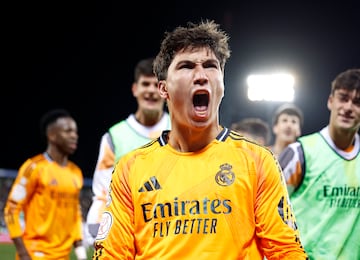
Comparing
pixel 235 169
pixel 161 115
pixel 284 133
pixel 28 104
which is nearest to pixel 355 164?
pixel 161 115

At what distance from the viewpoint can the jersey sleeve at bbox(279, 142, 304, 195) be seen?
426cm

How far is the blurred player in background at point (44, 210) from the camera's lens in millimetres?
6246

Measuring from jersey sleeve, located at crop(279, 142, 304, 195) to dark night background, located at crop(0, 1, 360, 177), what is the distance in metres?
14.2

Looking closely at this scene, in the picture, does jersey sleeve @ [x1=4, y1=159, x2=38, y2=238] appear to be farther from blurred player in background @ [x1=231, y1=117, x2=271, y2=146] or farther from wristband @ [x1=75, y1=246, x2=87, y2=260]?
blurred player in background @ [x1=231, y1=117, x2=271, y2=146]

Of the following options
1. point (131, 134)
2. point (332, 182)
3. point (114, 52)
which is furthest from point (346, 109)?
point (114, 52)

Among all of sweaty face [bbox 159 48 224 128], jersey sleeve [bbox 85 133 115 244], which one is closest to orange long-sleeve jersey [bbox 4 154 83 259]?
jersey sleeve [bbox 85 133 115 244]

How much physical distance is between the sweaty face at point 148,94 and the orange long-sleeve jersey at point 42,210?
193cm

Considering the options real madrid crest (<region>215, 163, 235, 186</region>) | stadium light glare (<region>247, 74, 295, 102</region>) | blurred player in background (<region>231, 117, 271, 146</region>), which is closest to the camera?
real madrid crest (<region>215, 163, 235, 186</region>)

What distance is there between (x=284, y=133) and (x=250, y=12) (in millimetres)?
13510

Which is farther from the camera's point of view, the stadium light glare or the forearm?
the stadium light glare

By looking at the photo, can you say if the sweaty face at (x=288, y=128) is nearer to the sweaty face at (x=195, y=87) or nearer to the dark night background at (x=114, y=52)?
the sweaty face at (x=195, y=87)

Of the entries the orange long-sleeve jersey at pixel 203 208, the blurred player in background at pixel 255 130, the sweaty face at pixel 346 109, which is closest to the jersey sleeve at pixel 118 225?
the orange long-sleeve jersey at pixel 203 208

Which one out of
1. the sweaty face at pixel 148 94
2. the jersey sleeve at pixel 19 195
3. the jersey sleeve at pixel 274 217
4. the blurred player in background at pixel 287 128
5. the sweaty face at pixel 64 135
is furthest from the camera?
the blurred player in background at pixel 287 128

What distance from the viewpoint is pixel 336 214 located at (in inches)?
166
